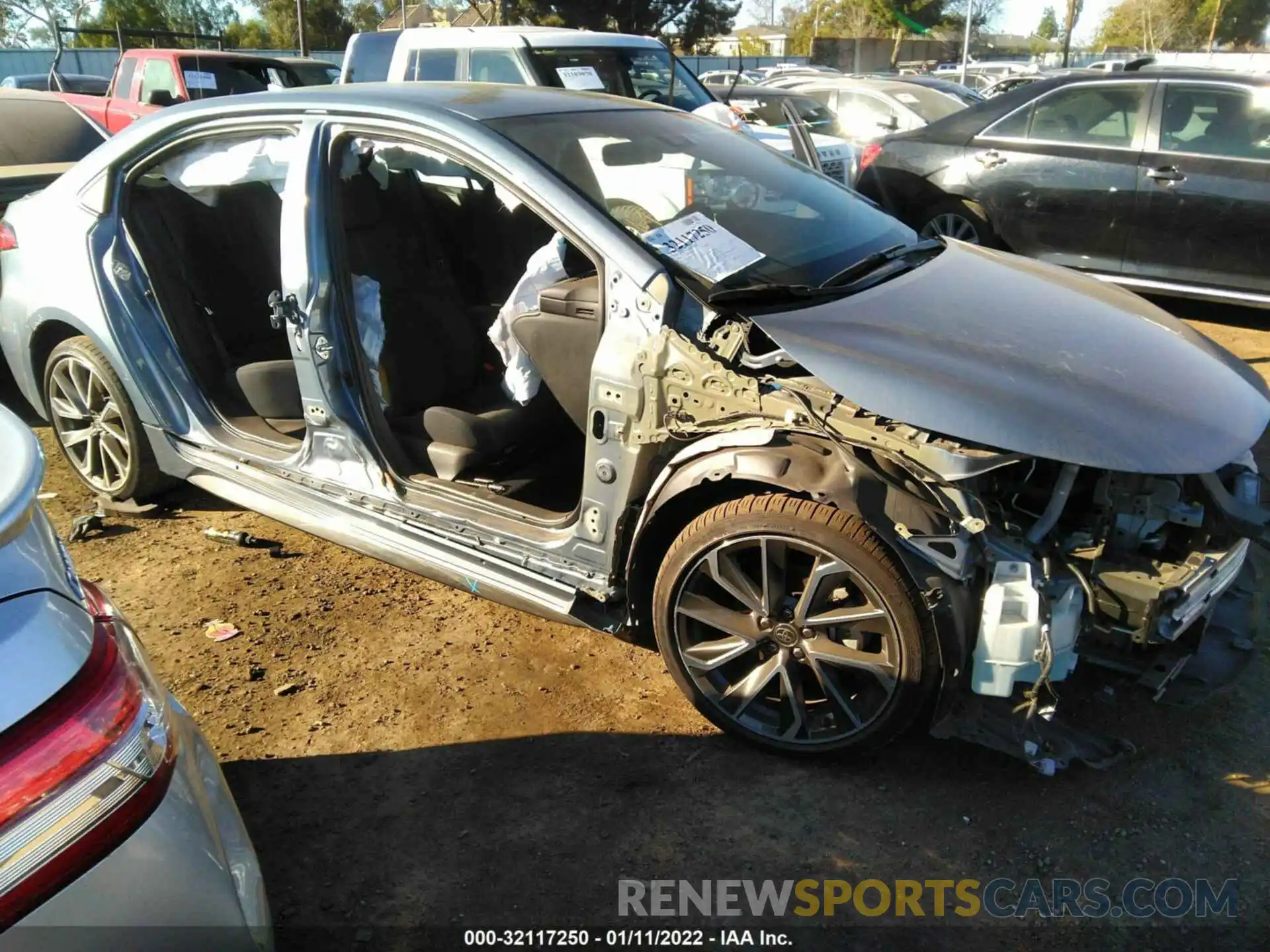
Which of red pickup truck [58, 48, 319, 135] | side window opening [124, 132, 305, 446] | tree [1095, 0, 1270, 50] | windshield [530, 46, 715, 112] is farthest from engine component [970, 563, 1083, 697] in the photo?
tree [1095, 0, 1270, 50]

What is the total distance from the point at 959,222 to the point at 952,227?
0.21 feet

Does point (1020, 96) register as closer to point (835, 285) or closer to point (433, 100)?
point (835, 285)

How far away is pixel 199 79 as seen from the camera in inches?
431

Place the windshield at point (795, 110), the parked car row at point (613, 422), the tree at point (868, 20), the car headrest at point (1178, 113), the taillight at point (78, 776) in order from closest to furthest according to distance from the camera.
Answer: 1. the taillight at point (78, 776)
2. the parked car row at point (613, 422)
3. the car headrest at point (1178, 113)
4. the windshield at point (795, 110)
5. the tree at point (868, 20)

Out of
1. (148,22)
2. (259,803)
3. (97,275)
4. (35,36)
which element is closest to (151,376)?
(97,275)

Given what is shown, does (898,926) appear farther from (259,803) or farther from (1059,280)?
(1059,280)

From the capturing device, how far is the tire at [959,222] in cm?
712

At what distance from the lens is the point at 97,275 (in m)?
3.69

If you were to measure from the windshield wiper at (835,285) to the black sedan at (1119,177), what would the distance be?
377 centimetres

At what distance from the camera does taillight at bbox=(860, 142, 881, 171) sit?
7720mm

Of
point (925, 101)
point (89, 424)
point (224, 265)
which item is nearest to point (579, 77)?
point (224, 265)

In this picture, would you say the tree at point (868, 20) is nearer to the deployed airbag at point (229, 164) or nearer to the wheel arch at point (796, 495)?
the deployed airbag at point (229, 164)

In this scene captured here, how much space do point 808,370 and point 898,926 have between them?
132 centimetres

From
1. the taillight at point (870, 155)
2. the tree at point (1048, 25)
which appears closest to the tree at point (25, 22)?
the taillight at point (870, 155)
